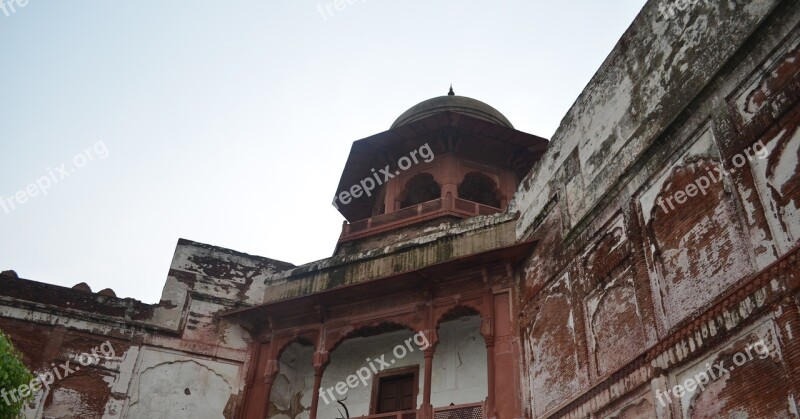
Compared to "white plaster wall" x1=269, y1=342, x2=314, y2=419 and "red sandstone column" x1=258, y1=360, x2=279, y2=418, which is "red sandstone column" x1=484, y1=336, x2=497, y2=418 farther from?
"red sandstone column" x1=258, y1=360, x2=279, y2=418

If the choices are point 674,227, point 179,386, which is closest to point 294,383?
point 179,386

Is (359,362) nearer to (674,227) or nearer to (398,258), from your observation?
(398,258)

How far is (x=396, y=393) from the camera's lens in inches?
Answer: 497

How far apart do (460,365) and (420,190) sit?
632cm

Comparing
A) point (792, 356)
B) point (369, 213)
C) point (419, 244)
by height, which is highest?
point (369, 213)

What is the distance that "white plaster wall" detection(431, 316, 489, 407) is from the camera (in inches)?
461

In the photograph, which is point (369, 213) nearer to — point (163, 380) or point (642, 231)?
point (163, 380)

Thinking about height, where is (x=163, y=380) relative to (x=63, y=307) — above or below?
below

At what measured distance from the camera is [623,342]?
8336mm

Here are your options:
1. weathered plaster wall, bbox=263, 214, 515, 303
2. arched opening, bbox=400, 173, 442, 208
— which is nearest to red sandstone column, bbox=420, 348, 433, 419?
weathered plaster wall, bbox=263, 214, 515, 303

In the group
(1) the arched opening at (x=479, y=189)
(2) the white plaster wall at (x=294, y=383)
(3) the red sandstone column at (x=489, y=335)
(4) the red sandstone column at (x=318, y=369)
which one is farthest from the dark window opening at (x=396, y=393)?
(1) the arched opening at (x=479, y=189)

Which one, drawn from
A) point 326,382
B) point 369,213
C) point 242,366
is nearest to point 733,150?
point 326,382

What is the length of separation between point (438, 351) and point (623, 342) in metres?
4.68

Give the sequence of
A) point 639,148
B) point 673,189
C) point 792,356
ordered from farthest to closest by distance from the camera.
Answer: point 639,148 < point 673,189 < point 792,356
